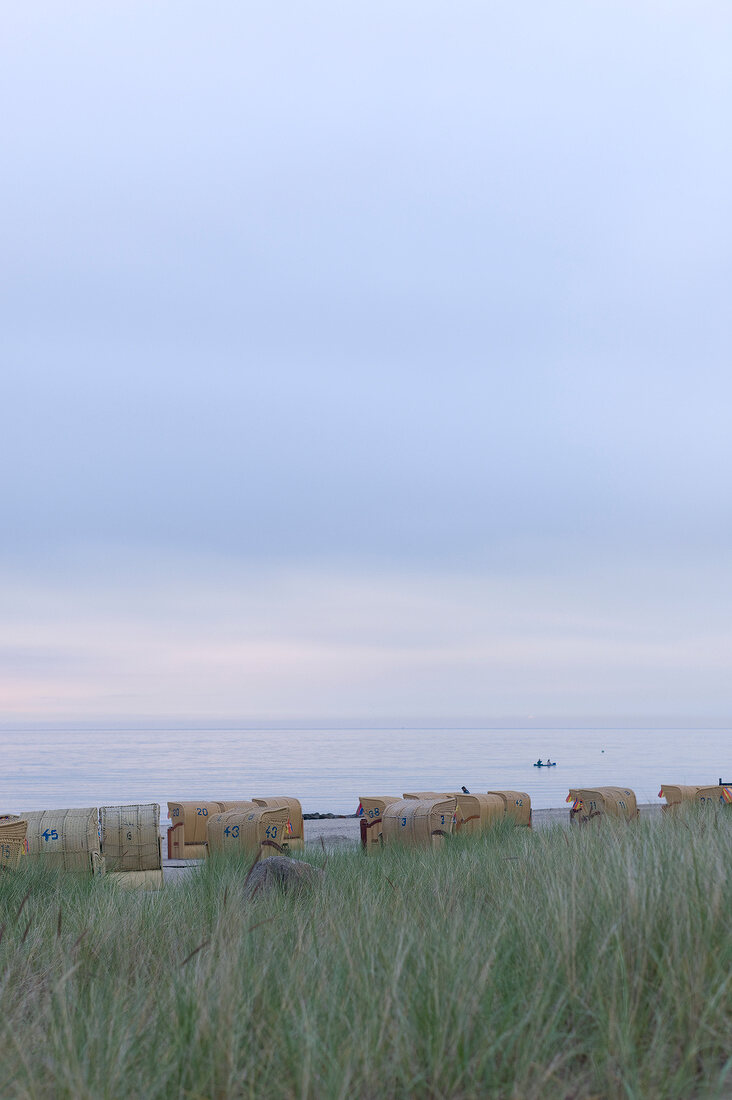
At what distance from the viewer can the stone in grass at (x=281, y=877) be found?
27.9 ft

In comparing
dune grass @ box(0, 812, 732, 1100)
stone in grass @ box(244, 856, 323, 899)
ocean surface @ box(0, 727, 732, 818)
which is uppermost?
dune grass @ box(0, 812, 732, 1100)

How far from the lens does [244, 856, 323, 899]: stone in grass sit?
27.9ft

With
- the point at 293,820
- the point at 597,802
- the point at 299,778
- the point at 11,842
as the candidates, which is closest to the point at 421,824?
the point at 293,820

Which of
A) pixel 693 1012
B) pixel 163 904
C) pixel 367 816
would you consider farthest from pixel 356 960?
pixel 367 816

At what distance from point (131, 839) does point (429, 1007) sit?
12.2m

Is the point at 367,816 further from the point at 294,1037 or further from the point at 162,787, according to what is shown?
the point at 162,787

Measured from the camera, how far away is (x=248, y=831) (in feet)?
49.1

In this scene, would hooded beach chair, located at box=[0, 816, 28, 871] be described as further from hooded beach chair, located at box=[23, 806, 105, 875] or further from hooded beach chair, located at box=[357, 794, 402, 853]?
hooded beach chair, located at box=[357, 794, 402, 853]

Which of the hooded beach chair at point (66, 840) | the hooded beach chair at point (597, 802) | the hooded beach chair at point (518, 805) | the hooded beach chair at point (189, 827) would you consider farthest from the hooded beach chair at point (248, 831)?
the hooded beach chair at point (518, 805)

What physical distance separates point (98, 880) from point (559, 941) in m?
7.14

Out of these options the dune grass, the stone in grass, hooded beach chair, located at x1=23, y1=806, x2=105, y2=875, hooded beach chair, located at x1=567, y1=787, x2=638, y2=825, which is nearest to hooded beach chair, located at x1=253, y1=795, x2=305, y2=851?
hooded beach chair, located at x1=23, y1=806, x2=105, y2=875

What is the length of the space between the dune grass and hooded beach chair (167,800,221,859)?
51.2 ft

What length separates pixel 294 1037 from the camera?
11.3 feet

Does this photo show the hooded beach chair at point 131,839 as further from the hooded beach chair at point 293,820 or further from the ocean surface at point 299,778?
the ocean surface at point 299,778
